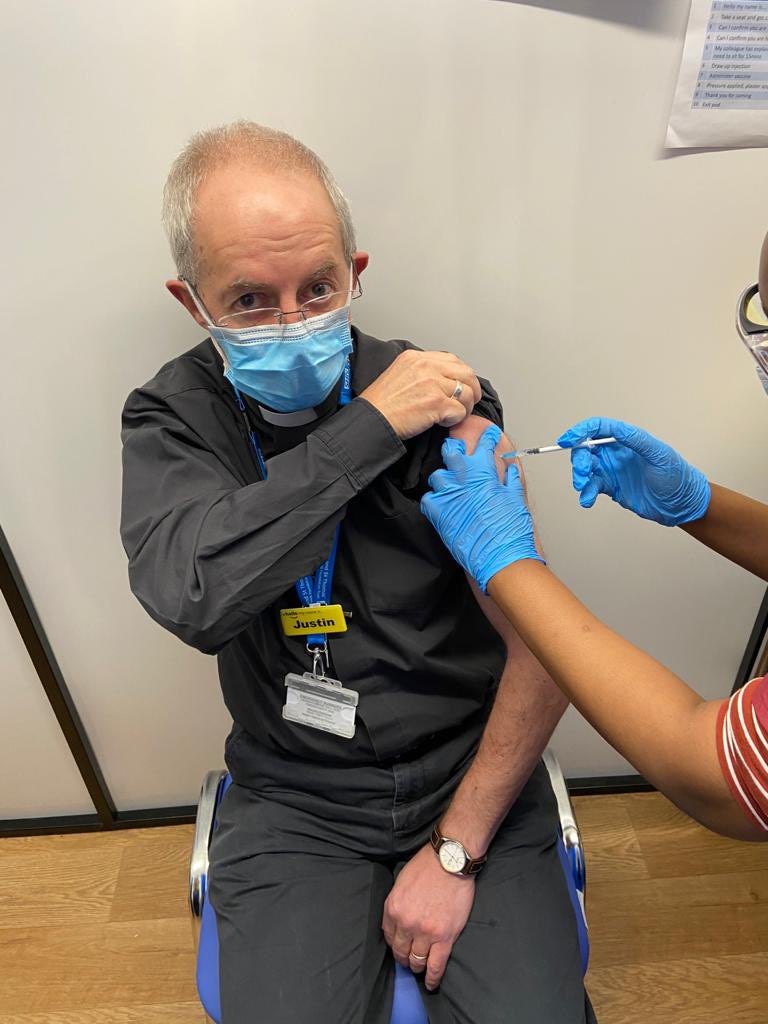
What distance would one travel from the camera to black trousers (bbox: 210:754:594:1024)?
1150mm

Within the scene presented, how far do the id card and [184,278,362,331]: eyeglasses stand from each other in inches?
23.4

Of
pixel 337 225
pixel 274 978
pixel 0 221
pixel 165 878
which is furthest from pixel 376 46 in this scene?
pixel 165 878

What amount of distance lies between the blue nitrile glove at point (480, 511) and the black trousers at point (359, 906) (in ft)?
1.57

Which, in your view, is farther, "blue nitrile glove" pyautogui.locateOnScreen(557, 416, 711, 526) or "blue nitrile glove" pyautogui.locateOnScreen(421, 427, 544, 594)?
"blue nitrile glove" pyautogui.locateOnScreen(557, 416, 711, 526)

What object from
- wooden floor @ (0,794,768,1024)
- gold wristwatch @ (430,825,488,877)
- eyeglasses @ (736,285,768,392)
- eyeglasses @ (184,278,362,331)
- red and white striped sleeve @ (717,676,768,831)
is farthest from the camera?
wooden floor @ (0,794,768,1024)

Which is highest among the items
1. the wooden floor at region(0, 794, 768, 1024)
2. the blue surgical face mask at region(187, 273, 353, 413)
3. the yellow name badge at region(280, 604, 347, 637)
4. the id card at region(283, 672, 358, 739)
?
the blue surgical face mask at region(187, 273, 353, 413)

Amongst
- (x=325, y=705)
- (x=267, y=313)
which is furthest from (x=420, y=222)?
(x=325, y=705)

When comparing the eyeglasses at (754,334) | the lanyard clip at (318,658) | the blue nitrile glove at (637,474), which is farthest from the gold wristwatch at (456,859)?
the eyeglasses at (754,334)

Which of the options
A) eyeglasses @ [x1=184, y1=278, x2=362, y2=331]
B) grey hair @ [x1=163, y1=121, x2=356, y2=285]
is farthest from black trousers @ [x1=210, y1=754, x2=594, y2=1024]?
grey hair @ [x1=163, y1=121, x2=356, y2=285]

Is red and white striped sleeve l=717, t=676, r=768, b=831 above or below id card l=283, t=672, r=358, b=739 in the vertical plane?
above

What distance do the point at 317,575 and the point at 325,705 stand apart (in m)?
0.23

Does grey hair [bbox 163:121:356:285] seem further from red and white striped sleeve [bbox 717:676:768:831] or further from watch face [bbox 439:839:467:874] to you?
watch face [bbox 439:839:467:874]

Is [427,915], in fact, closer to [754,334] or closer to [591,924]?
[591,924]

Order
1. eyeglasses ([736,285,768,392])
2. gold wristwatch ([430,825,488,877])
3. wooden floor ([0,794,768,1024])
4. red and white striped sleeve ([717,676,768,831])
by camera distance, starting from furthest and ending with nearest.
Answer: wooden floor ([0,794,768,1024]), gold wristwatch ([430,825,488,877]), eyeglasses ([736,285,768,392]), red and white striped sleeve ([717,676,768,831])
